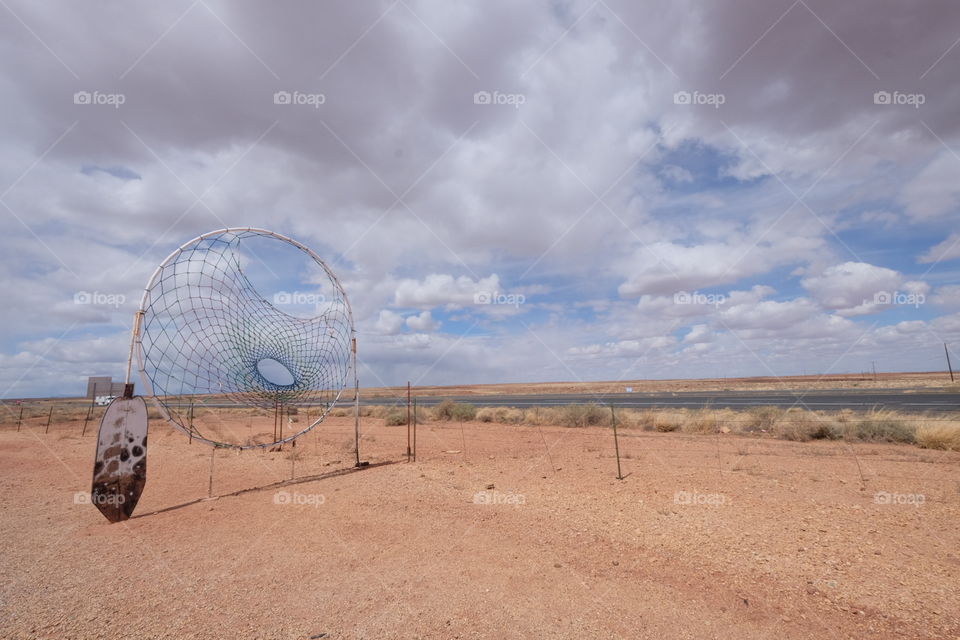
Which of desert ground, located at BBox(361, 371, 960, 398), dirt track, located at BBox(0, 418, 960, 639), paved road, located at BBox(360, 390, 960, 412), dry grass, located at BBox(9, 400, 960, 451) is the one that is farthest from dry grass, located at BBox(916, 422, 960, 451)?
desert ground, located at BBox(361, 371, 960, 398)

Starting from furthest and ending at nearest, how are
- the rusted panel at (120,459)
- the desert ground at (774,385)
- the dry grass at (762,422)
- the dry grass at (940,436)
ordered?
the desert ground at (774,385) < the dry grass at (762,422) < the dry grass at (940,436) < the rusted panel at (120,459)

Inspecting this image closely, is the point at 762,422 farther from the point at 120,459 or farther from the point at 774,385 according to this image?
the point at 774,385

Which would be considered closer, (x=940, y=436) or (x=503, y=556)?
(x=503, y=556)

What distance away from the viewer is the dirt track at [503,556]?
182 inches

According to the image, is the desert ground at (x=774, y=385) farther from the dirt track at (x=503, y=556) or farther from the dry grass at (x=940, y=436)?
the dirt track at (x=503, y=556)

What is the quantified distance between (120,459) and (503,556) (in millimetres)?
6507

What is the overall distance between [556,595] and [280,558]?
11.4ft

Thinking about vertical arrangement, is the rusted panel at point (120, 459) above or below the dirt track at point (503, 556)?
above

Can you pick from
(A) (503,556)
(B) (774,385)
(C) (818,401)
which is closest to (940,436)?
(A) (503,556)

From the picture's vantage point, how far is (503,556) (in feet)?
20.5

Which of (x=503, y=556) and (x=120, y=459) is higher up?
(x=120, y=459)

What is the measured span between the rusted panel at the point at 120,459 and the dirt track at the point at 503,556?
1.16 ft

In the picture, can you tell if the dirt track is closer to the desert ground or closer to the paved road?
the paved road

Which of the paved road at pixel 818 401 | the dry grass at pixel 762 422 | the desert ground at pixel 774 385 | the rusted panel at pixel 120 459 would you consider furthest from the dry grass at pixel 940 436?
the desert ground at pixel 774 385
